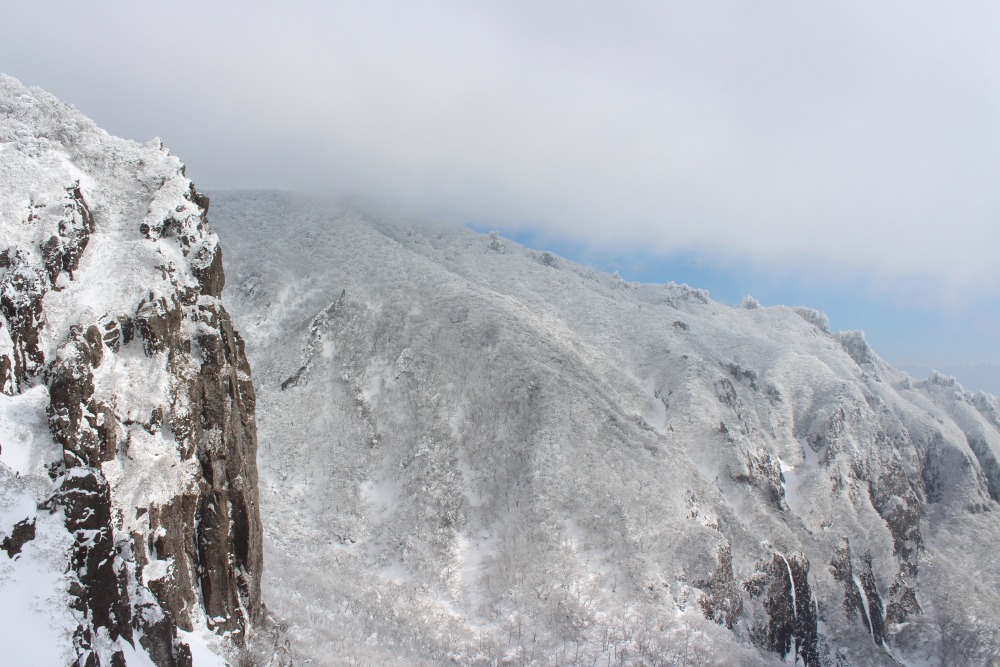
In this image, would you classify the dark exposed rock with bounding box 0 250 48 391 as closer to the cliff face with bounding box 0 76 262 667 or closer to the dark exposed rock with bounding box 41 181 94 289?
the cliff face with bounding box 0 76 262 667

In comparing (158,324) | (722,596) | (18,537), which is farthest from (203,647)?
(722,596)

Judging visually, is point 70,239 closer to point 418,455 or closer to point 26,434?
point 26,434

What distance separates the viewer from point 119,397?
2295 cm

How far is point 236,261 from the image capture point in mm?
80188

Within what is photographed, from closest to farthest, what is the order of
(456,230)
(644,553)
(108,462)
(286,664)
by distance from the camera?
(108,462), (286,664), (644,553), (456,230)

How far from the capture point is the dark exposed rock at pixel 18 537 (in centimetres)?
1758

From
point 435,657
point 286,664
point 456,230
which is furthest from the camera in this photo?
point 456,230


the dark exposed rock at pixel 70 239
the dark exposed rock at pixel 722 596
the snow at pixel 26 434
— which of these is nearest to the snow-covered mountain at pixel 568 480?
the dark exposed rock at pixel 722 596

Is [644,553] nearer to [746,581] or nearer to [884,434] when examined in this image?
[746,581]

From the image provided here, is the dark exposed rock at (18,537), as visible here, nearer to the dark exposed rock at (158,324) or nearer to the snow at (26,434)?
the snow at (26,434)

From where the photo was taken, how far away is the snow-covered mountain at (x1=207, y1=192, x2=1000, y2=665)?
4484 centimetres

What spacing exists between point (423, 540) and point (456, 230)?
2846 inches

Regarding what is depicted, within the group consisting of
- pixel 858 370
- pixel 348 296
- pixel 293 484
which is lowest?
pixel 293 484

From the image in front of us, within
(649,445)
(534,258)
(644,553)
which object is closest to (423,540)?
(644,553)
